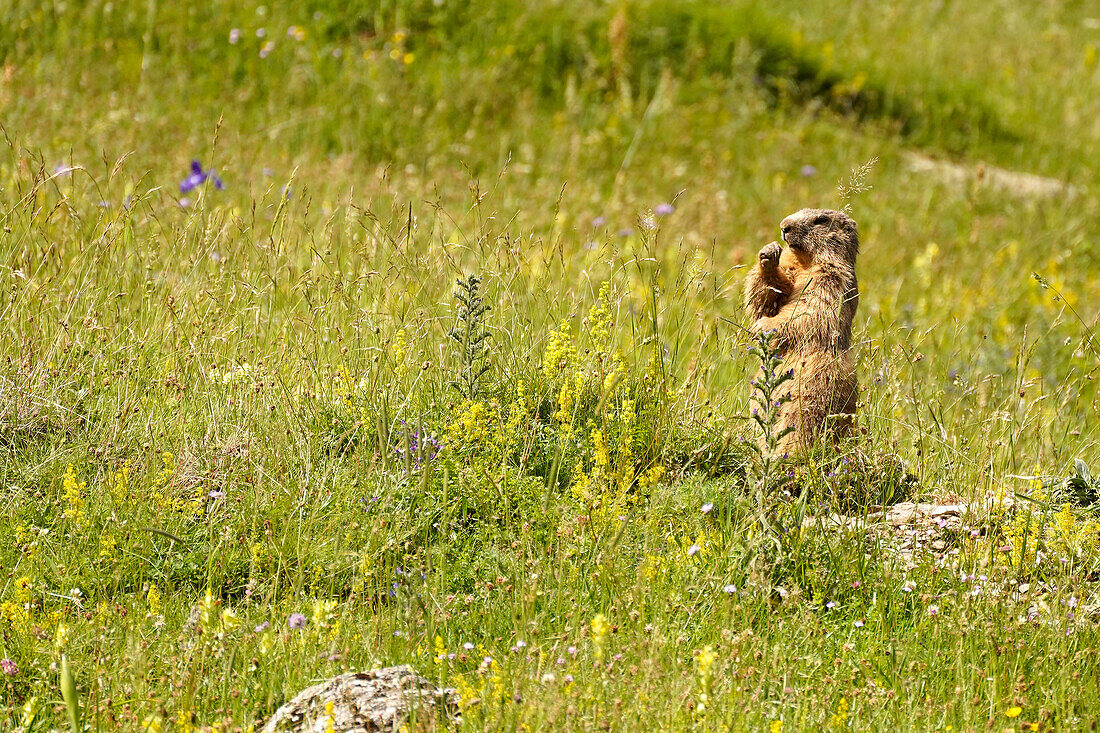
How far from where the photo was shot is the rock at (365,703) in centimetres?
248

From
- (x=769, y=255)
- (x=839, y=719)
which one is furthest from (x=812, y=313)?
(x=839, y=719)

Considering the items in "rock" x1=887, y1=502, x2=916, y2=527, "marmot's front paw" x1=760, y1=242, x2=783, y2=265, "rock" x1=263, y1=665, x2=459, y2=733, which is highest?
"marmot's front paw" x1=760, y1=242, x2=783, y2=265

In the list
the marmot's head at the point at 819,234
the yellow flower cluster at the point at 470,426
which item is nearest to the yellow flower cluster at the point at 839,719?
the yellow flower cluster at the point at 470,426

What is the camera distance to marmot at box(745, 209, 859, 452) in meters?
3.78

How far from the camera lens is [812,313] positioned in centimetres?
390

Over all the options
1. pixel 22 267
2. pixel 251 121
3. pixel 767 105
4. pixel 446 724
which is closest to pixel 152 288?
pixel 22 267

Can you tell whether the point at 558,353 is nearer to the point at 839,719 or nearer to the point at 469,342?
the point at 469,342

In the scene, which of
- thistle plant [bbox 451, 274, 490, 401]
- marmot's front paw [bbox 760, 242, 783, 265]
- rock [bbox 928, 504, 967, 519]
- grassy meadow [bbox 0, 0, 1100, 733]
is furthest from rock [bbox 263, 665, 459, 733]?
marmot's front paw [bbox 760, 242, 783, 265]

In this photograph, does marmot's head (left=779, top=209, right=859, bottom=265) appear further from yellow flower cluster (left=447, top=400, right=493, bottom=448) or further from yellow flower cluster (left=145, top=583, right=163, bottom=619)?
yellow flower cluster (left=145, top=583, right=163, bottom=619)

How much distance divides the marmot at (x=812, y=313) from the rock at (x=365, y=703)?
1.66m

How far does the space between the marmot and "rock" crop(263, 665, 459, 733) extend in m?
1.66

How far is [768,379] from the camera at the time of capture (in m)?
3.09

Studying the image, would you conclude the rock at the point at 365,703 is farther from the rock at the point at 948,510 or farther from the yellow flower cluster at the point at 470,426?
the rock at the point at 948,510

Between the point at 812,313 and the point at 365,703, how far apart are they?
2195 mm
